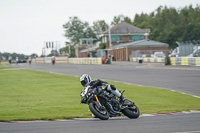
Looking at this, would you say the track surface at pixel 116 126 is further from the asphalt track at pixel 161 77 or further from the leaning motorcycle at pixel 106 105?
the asphalt track at pixel 161 77

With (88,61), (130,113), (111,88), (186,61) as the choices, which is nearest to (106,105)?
(111,88)

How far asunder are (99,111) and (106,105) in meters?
0.36

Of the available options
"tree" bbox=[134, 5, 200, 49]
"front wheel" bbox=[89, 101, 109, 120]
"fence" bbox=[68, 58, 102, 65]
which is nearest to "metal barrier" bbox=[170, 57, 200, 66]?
"fence" bbox=[68, 58, 102, 65]

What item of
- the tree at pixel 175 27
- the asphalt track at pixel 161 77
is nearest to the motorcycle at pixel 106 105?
the asphalt track at pixel 161 77

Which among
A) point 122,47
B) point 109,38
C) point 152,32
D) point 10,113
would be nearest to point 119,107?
point 10,113

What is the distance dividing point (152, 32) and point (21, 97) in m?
133

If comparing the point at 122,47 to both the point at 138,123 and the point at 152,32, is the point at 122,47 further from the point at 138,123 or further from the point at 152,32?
the point at 138,123

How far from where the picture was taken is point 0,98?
66.4 ft

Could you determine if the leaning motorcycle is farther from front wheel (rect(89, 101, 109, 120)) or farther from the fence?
the fence

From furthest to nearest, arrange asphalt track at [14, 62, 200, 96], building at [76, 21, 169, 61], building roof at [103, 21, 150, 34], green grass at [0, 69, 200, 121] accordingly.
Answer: building roof at [103, 21, 150, 34], building at [76, 21, 169, 61], asphalt track at [14, 62, 200, 96], green grass at [0, 69, 200, 121]

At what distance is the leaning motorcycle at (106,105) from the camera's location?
41.8 feet

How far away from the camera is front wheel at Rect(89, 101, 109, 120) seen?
1262 centimetres

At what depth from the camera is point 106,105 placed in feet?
42.5

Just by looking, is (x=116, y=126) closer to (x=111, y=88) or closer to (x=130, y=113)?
(x=130, y=113)
